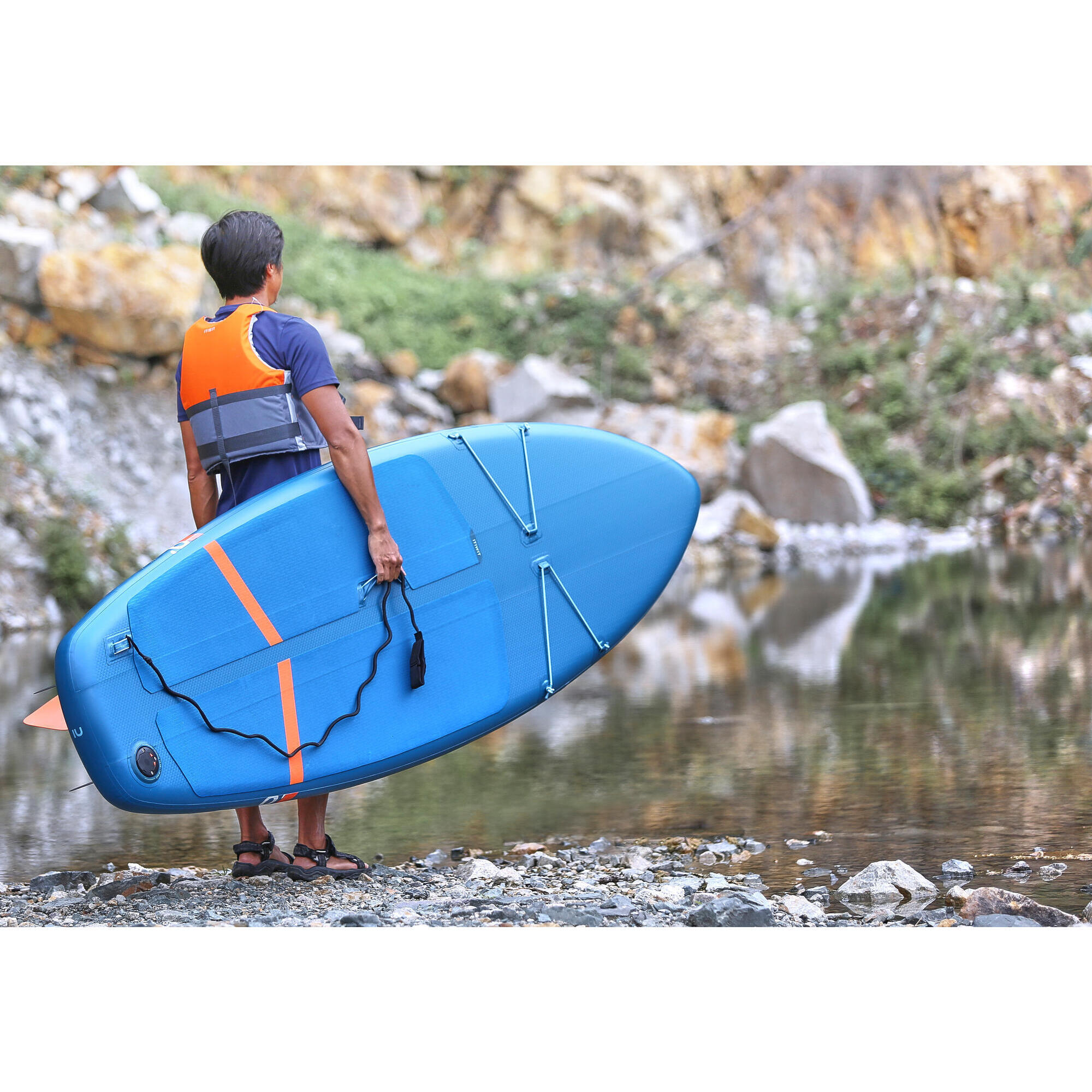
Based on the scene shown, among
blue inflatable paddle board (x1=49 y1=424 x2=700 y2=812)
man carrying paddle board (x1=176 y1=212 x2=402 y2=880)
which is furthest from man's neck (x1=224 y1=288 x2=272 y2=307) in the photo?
blue inflatable paddle board (x1=49 y1=424 x2=700 y2=812)

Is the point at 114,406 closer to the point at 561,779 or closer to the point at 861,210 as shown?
the point at 561,779

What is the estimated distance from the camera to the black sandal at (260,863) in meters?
2.64

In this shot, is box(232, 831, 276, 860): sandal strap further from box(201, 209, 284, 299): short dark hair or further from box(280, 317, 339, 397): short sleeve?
box(201, 209, 284, 299): short dark hair

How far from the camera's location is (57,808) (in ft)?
11.4

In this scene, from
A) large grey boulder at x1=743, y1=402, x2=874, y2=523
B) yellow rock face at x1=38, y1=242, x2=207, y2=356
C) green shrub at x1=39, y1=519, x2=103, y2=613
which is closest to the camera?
green shrub at x1=39, y1=519, x2=103, y2=613

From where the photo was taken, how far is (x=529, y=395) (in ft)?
38.2

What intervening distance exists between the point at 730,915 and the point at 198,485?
146 centimetres

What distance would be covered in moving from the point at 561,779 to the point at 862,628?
2.87 m

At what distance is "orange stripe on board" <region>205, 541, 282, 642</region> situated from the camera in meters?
2.62

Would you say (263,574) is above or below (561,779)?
above

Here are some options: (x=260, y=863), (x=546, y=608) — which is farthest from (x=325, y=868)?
(x=546, y=608)

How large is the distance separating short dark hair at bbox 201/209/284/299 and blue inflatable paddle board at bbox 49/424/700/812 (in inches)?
16.8

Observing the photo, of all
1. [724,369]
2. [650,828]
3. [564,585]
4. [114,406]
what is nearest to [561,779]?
[650,828]

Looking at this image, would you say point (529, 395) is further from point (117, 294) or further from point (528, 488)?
point (528, 488)
